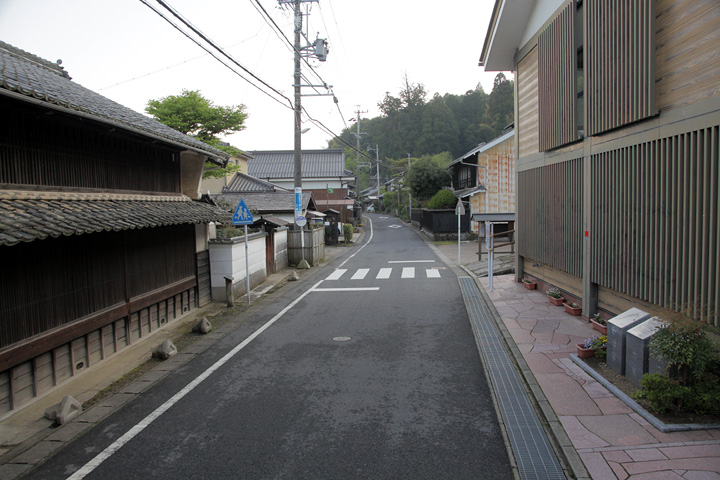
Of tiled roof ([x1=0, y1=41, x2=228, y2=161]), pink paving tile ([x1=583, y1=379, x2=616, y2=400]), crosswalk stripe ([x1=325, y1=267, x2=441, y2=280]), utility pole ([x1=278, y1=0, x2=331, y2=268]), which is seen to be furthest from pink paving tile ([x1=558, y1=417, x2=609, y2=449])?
utility pole ([x1=278, y1=0, x2=331, y2=268])

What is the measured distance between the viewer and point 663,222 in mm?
6789

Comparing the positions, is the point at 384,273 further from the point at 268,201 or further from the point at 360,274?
the point at 268,201

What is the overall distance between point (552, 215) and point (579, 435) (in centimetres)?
784

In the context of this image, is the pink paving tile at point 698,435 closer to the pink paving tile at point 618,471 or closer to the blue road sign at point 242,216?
the pink paving tile at point 618,471

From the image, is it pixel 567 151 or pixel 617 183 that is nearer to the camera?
pixel 617 183

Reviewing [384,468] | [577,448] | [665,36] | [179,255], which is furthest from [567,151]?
[179,255]

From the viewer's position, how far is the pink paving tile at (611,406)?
5.41 metres

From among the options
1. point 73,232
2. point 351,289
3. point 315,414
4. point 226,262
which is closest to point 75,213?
point 73,232

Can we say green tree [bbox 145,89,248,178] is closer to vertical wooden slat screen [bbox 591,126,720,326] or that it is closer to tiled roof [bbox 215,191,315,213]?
tiled roof [bbox 215,191,315,213]

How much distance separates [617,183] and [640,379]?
391cm

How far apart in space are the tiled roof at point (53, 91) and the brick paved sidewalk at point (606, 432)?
7858 millimetres

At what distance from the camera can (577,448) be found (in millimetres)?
4684

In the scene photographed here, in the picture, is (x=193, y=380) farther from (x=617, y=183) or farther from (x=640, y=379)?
(x=617, y=183)

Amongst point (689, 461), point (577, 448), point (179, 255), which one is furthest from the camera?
point (179, 255)
